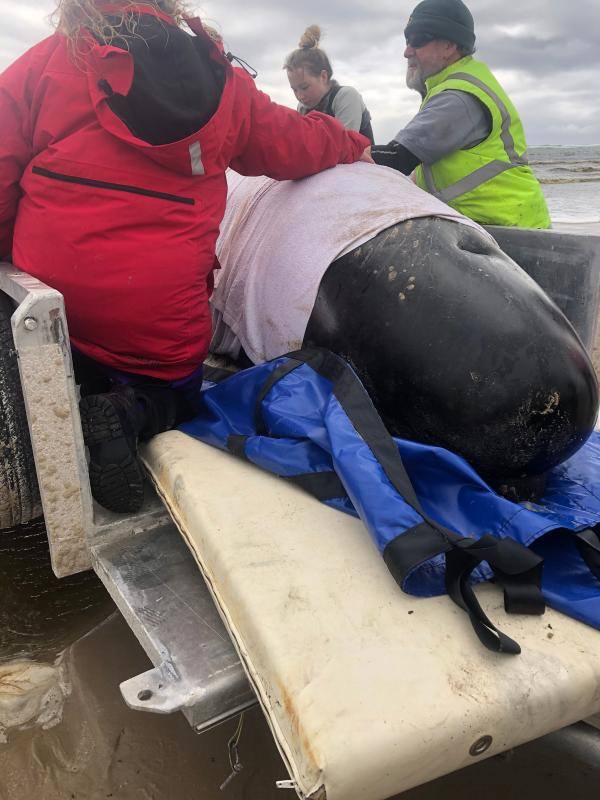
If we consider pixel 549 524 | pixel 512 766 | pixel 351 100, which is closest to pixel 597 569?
pixel 549 524

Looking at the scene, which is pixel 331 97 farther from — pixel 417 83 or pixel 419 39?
pixel 419 39

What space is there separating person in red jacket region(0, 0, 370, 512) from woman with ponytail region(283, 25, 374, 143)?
3.17 metres

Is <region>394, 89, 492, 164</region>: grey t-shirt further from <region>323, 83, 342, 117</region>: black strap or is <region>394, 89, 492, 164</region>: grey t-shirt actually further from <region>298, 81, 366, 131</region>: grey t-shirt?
<region>323, 83, 342, 117</region>: black strap

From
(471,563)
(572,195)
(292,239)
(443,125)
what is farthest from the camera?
(572,195)

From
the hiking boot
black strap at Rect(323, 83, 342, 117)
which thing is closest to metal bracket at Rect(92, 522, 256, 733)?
the hiking boot

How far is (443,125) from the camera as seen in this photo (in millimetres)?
3383

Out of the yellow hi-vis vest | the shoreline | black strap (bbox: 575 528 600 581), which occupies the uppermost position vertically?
the yellow hi-vis vest

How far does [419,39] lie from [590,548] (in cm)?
297

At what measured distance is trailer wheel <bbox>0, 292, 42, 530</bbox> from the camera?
2113 millimetres

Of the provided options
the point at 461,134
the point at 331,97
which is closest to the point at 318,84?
the point at 331,97

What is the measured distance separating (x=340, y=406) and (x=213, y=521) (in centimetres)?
51

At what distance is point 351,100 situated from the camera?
519 centimetres

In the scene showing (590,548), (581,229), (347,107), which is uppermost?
(347,107)

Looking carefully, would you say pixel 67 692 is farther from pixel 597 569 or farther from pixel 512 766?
pixel 597 569
